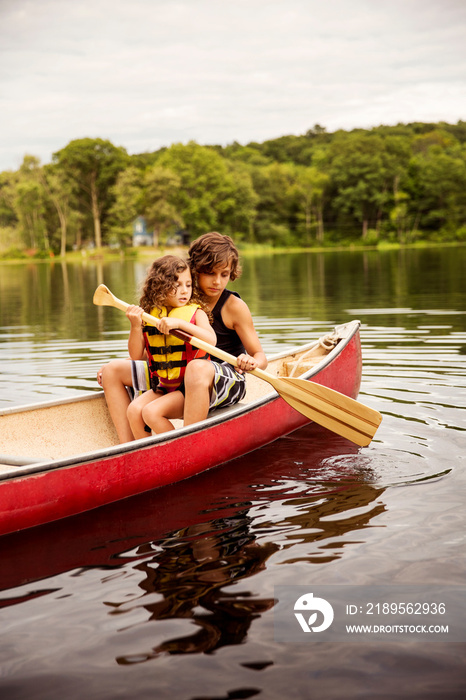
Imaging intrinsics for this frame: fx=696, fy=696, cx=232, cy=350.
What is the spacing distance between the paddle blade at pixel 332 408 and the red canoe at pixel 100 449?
175mm

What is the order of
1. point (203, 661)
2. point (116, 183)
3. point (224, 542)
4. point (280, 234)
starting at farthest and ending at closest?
point (280, 234) < point (116, 183) < point (224, 542) < point (203, 661)

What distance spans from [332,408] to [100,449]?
1.61 metres

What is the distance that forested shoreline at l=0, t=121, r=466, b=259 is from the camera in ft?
196

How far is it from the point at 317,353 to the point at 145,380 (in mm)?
2036

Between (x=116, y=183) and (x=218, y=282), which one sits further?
(x=116, y=183)

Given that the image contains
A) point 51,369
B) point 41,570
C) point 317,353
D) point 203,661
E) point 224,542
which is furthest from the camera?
point 51,369

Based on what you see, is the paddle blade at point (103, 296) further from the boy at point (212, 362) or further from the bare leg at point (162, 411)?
the bare leg at point (162, 411)

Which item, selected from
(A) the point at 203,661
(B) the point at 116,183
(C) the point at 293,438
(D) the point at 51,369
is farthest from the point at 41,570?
(B) the point at 116,183

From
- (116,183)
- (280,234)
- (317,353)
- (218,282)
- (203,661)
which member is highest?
(116,183)

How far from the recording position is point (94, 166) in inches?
2442

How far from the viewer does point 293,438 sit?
492 cm

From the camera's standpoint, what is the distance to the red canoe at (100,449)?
3.22m

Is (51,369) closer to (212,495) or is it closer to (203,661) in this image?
(212,495)

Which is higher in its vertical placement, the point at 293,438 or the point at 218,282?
the point at 218,282
